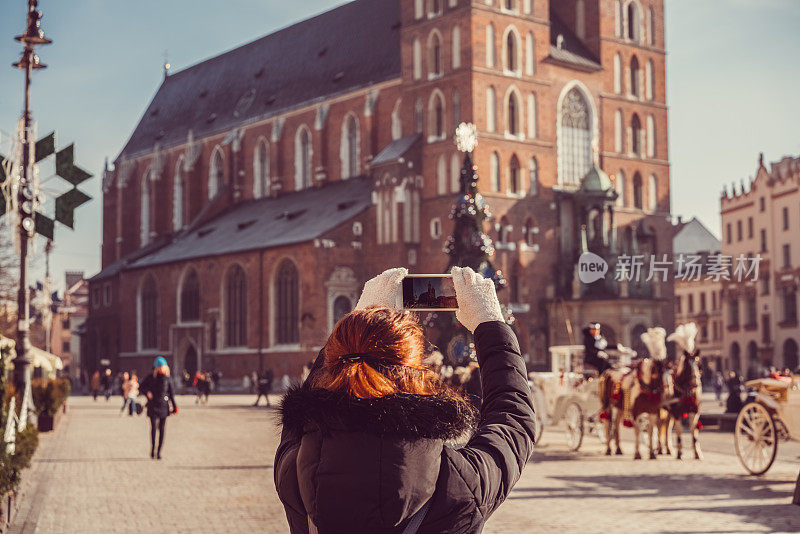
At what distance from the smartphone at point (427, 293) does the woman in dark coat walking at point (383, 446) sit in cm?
30

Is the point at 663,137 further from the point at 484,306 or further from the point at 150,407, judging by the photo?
the point at 484,306

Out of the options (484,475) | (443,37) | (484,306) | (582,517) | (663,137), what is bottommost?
(582,517)

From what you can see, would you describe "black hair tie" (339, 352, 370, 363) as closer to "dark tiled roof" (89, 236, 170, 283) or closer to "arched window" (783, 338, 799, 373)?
"arched window" (783, 338, 799, 373)

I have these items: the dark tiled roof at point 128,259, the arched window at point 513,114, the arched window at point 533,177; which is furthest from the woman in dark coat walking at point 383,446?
the dark tiled roof at point 128,259

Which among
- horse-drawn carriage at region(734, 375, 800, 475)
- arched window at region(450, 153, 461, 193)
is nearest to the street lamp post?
horse-drawn carriage at region(734, 375, 800, 475)

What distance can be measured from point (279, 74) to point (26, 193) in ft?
152

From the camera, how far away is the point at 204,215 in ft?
198

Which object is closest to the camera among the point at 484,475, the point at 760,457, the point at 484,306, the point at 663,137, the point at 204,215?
the point at 484,475

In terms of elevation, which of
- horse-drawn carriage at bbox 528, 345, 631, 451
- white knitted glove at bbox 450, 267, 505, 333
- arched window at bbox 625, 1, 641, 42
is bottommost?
horse-drawn carriage at bbox 528, 345, 631, 451

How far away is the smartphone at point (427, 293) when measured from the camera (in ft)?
10.1

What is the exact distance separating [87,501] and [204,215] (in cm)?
4939

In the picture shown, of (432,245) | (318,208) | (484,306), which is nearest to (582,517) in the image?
(484,306)

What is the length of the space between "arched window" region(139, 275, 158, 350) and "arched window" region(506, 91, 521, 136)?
2159 cm

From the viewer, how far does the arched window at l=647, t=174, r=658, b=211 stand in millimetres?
50906
